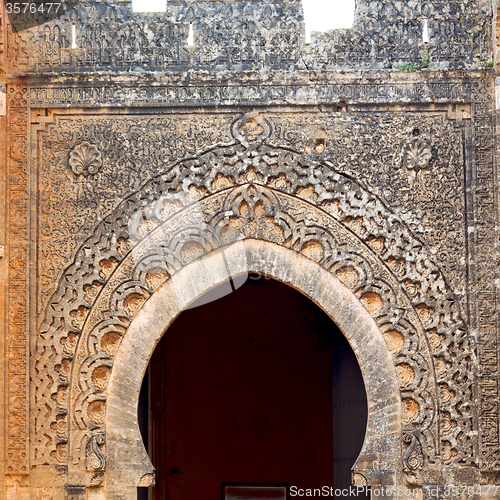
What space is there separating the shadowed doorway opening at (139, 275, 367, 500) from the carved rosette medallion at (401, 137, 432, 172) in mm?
2920

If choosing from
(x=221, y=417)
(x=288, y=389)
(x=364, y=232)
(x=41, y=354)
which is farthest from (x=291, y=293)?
(x=41, y=354)

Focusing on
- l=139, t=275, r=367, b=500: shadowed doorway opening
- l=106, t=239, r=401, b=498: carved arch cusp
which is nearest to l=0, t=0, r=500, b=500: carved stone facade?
l=106, t=239, r=401, b=498: carved arch cusp

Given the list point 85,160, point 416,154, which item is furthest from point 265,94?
point 85,160

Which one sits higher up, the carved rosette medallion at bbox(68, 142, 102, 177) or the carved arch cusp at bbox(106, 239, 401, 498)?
the carved rosette medallion at bbox(68, 142, 102, 177)

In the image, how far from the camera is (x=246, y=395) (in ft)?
26.9

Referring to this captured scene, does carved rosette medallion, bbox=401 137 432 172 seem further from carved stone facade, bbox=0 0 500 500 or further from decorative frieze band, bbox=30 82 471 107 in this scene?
decorative frieze band, bbox=30 82 471 107

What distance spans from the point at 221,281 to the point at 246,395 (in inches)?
Result: 127

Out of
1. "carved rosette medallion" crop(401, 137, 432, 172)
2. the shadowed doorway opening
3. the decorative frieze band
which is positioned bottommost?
the shadowed doorway opening

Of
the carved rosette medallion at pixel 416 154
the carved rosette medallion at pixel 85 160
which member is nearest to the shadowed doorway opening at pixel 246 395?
the carved rosette medallion at pixel 416 154

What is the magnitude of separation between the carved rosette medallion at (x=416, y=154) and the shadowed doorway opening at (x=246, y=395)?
115 inches

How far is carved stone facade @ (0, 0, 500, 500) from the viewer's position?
5.11 meters

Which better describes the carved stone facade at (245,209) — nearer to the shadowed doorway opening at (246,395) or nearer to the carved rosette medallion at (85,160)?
the carved rosette medallion at (85,160)

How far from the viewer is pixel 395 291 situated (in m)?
5.23

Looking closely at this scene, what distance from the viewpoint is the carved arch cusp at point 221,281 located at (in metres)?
5.06
